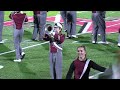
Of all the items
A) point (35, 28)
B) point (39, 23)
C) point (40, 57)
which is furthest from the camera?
point (35, 28)

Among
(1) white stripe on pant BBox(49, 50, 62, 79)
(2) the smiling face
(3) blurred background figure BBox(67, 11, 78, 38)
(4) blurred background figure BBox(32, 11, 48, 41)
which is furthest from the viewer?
(3) blurred background figure BBox(67, 11, 78, 38)

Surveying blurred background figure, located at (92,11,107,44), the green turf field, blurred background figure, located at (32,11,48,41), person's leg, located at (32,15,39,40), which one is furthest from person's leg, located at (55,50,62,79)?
person's leg, located at (32,15,39,40)

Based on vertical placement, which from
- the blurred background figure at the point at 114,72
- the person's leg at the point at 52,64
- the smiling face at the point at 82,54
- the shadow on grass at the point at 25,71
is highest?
the blurred background figure at the point at 114,72

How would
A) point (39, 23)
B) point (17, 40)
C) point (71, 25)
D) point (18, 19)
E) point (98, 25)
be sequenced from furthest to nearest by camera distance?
point (71, 25), point (39, 23), point (98, 25), point (17, 40), point (18, 19)

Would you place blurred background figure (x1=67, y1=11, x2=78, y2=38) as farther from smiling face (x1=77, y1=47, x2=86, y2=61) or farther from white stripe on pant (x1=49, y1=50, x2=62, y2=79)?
smiling face (x1=77, y1=47, x2=86, y2=61)

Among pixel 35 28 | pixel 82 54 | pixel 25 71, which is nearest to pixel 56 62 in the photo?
pixel 25 71

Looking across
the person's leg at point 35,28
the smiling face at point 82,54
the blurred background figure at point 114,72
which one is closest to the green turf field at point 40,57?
the person's leg at point 35,28

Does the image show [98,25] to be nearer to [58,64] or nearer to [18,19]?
[18,19]

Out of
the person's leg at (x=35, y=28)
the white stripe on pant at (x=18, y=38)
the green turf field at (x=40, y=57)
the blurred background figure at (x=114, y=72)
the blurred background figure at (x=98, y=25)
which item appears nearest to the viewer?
the blurred background figure at (x=114, y=72)

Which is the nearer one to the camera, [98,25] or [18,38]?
[18,38]

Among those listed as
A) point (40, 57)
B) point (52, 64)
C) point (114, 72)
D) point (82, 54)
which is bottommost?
point (40, 57)

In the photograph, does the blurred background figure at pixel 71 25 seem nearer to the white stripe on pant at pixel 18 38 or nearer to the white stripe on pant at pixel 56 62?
the white stripe on pant at pixel 18 38
